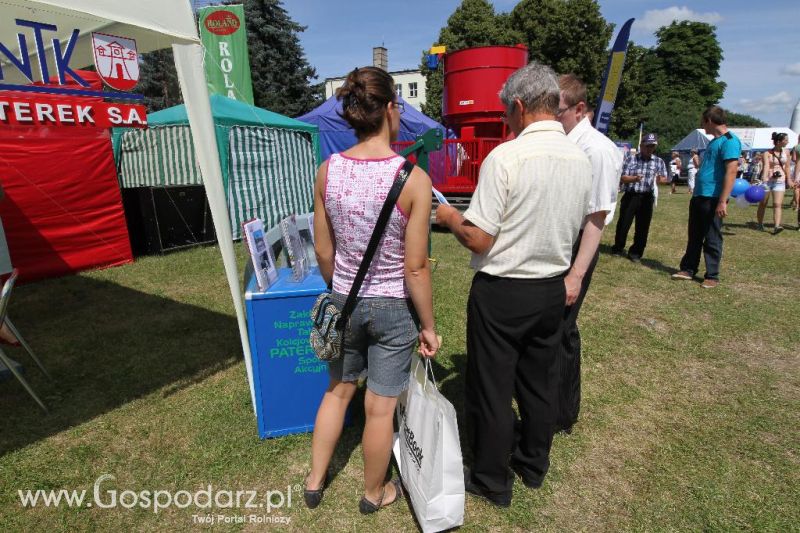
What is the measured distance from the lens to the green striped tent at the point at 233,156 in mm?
8016

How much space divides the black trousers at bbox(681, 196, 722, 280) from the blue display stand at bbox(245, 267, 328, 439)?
4749mm

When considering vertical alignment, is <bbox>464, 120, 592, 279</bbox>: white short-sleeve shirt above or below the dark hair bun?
below

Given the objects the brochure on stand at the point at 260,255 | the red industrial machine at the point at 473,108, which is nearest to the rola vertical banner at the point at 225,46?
the red industrial machine at the point at 473,108

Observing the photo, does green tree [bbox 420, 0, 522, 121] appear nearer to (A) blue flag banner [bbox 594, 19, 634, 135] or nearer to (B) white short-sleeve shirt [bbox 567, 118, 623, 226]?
(A) blue flag banner [bbox 594, 19, 634, 135]

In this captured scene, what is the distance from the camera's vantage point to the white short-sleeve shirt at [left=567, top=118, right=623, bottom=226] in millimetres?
2195

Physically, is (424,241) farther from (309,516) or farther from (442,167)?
(442,167)

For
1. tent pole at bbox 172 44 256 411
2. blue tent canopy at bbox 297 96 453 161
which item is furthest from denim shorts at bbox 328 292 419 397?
blue tent canopy at bbox 297 96 453 161

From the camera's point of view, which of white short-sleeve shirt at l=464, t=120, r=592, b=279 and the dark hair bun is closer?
the dark hair bun

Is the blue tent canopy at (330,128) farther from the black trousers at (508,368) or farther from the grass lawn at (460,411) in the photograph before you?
the black trousers at (508,368)

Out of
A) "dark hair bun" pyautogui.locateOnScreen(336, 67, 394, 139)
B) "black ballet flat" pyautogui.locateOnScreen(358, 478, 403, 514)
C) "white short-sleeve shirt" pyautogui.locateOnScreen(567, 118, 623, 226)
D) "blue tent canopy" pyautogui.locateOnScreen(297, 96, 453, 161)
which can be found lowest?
"black ballet flat" pyautogui.locateOnScreen(358, 478, 403, 514)

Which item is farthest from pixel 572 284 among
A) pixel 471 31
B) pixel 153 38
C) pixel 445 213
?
pixel 471 31

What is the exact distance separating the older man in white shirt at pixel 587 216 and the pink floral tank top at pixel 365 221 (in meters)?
0.86

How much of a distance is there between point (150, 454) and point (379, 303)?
1829mm

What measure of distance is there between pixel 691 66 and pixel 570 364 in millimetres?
51610
